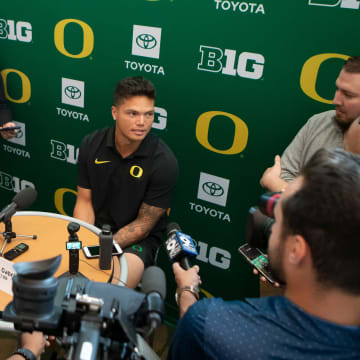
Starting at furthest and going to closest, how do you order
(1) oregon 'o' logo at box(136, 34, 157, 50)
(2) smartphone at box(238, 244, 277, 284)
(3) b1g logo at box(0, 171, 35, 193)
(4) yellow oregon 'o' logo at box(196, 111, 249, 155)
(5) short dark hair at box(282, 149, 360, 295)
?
(3) b1g logo at box(0, 171, 35, 193), (1) oregon 'o' logo at box(136, 34, 157, 50), (4) yellow oregon 'o' logo at box(196, 111, 249, 155), (2) smartphone at box(238, 244, 277, 284), (5) short dark hair at box(282, 149, 360, 295)

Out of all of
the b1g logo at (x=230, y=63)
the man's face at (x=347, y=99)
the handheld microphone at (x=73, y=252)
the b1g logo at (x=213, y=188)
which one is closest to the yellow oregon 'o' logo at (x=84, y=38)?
the b1g logo at (x=230, y=63)

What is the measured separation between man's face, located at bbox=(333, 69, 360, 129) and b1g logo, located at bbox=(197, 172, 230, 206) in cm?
90

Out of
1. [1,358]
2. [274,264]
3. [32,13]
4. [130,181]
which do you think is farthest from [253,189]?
[32,13]

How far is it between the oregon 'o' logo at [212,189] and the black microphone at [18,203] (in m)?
1.18

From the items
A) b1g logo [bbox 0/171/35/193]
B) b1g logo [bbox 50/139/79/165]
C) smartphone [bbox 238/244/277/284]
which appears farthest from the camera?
b1g logo [bbox 0/171/35/193]

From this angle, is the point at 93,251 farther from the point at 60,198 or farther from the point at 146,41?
the point at 60,198

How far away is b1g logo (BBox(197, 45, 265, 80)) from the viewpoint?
220cm

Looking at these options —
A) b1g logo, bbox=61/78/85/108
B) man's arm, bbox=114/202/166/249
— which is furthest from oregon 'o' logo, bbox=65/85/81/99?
man's arm, bbox=114/202/166/249

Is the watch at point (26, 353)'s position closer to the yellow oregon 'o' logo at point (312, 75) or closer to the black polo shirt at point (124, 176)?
A: the black polo shirt at point (124, 176)

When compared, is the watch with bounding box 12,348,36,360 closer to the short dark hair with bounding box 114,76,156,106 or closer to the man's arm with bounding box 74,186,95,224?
the man's arm with bounding box 74,186,95,224

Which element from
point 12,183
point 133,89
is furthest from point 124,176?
point 12,183

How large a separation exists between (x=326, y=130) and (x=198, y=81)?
919 millimetres

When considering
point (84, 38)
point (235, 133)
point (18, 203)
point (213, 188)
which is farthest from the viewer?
point (84, 38)

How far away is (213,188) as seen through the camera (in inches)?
101
